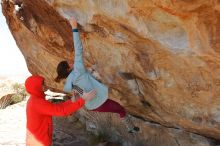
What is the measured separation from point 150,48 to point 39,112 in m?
1.85

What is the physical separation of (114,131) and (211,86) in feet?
11.5

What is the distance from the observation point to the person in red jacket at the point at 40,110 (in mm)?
6379

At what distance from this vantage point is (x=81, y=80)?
21.1ft

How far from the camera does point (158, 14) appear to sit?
5.68 meters

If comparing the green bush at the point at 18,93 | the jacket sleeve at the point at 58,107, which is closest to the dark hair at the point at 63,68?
the jacket sleeve at the point at 58,107

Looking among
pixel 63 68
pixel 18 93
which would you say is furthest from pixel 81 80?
pixel 18 93

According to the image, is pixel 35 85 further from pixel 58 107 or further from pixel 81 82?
pixel 81 82

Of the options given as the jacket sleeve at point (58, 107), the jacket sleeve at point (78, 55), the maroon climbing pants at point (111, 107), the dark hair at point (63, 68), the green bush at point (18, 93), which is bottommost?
the green bush at point (18, 93)

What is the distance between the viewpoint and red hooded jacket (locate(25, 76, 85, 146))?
6438 mm

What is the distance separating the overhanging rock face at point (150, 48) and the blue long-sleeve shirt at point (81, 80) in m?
0.54

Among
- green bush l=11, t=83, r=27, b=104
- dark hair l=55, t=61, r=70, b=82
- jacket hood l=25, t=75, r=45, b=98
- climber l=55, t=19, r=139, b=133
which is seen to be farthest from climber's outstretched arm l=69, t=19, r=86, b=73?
green bush l=11, t=83, r=27, b=104

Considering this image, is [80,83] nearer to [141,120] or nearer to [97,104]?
[97,104]

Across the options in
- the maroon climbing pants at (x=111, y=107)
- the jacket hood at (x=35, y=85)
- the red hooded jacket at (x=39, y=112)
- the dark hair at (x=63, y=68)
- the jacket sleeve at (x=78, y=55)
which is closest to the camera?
the jacket sleeve at (x=78, y=55)

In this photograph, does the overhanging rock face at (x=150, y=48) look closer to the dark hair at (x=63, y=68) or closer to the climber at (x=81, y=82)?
the dark hair at (x=63, y=68)
